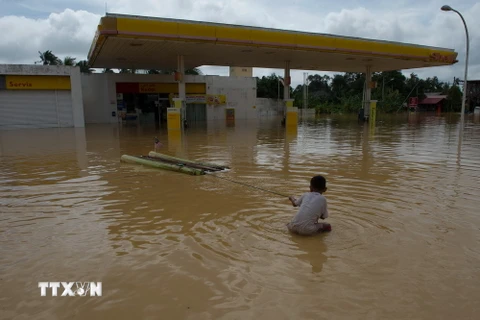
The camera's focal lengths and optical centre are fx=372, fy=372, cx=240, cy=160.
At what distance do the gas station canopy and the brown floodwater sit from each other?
10104 mm

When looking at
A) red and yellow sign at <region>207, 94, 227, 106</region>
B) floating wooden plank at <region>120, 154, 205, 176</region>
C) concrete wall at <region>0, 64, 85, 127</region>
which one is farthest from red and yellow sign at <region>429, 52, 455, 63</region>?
concrete wall at <region>0, 64, 85, 127</region>

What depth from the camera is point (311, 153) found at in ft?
37.2

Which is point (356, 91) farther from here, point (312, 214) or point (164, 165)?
point (312, 214)

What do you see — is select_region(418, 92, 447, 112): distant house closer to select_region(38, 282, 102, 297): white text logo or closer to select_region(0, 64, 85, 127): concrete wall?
select_region(0, 64, 85, 127): concrete wall

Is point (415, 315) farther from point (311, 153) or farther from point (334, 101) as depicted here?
point (334, 101)

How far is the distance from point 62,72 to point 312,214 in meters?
25.0

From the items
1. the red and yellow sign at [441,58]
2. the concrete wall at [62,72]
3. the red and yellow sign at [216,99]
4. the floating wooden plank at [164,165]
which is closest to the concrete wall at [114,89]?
the red and yellow sign at [216,99]

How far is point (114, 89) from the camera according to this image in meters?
30.9

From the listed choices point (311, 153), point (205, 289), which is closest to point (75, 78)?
point (311, 153)

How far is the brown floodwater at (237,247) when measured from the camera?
2.96m

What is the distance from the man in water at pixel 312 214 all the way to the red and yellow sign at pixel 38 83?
24857 millimetres

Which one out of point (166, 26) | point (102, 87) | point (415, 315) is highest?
point (166, 26)

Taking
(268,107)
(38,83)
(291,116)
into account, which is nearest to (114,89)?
(38,83)

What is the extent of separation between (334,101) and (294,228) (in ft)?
205
